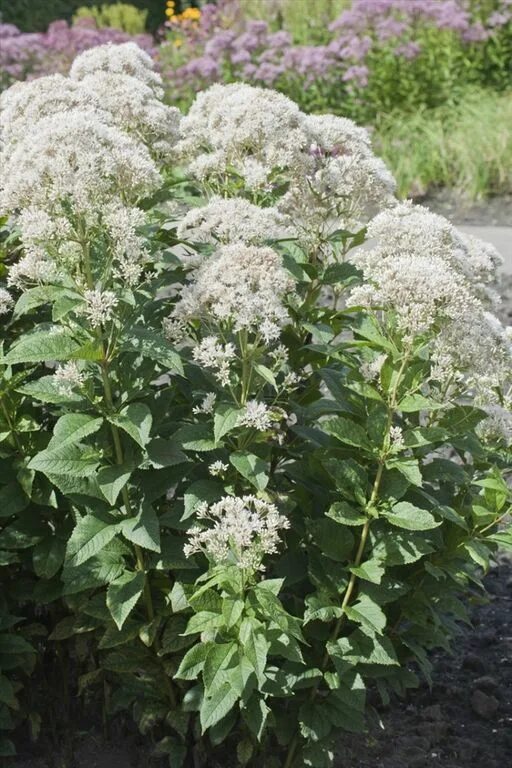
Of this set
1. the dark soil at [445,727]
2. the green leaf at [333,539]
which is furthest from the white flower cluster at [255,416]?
the dark soil at [445,727]

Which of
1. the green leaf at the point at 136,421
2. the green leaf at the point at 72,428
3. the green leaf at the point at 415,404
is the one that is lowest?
the green leaf at the point at 72,428

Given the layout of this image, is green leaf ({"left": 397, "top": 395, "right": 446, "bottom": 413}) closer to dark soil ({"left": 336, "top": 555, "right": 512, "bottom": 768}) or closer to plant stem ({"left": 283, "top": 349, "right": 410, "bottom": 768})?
plant stem ({"left": 283, "top": 349, "right": 410, "bottom": 768})

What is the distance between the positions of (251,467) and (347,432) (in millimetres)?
257

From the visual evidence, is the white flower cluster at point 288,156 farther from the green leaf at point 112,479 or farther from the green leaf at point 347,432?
the green leaf at point 112,479

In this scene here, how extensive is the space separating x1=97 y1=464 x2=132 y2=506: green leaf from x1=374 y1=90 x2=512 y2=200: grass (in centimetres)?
622

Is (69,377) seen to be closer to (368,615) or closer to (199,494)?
(199,494)

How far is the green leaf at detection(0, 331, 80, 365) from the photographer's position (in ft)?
7.59

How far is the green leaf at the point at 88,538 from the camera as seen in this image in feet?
8.04

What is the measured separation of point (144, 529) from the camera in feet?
8.11

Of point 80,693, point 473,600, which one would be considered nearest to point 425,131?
point 473,600

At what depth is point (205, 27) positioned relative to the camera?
11.4 metres

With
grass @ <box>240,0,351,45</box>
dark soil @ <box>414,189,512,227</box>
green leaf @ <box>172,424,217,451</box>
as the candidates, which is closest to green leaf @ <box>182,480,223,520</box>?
green leaf @ <box>172,424,217,451</box>

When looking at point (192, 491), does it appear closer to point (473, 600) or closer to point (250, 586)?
point (250, 586)

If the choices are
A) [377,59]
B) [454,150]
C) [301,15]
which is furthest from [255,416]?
[301,15]
